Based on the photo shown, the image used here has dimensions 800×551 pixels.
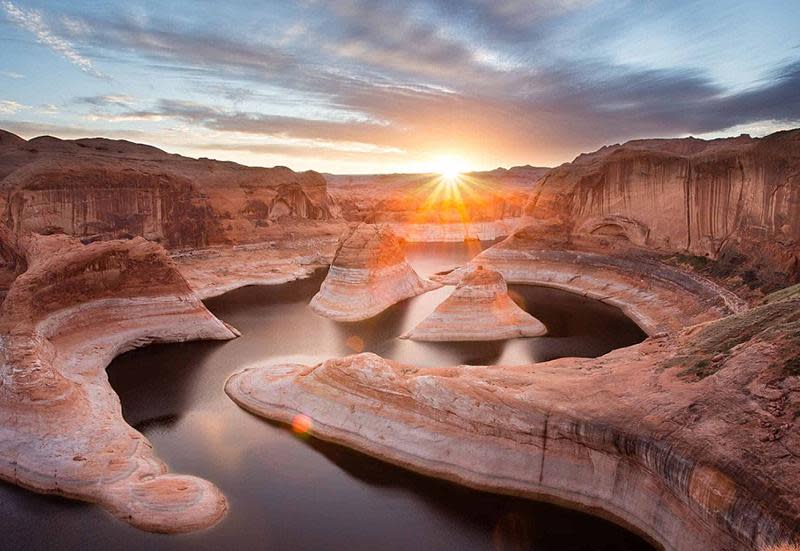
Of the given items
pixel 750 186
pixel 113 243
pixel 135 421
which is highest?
pixel 750 186

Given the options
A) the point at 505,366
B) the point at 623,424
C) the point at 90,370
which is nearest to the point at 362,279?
the point at 90,370

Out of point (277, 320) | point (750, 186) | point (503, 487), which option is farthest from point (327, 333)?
point (750, 186)

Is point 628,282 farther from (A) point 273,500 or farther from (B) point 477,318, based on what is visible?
(A) point 273,500

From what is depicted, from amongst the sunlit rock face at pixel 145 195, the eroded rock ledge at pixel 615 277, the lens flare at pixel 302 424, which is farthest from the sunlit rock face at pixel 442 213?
the lens flare at pixel 302 424

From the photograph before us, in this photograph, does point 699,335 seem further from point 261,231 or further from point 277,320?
point 261,231

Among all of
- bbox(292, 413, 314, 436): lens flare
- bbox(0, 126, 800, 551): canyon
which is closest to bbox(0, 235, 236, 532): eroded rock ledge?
bbox(0, 126, 800, 551): canyon

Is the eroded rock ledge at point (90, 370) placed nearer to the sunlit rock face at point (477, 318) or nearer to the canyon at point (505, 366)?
the canyon at point (505, 366)
